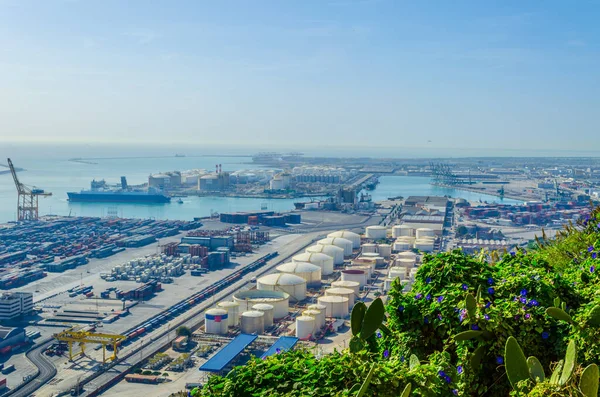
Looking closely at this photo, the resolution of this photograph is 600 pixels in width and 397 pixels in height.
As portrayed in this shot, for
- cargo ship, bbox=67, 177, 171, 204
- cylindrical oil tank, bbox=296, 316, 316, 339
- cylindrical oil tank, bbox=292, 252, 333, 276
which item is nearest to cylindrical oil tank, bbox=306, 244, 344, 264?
cylindrical oil tank, bbox=292, 252, 333, 276

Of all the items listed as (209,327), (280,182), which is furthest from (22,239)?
(280,182)

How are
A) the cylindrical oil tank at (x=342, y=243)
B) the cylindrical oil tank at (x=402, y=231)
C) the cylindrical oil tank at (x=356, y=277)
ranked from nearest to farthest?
the cylindrical oil tank at (x=356, y=277) < the cylindrical oil tank at (x=342, y=243) < the cylindrical oil tank at (x=402, y=231)

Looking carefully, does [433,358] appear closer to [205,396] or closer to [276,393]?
[276,393]

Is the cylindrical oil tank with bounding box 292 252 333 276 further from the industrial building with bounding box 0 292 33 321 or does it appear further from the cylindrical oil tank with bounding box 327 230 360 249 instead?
the industrial building with bounding box 0 292 33 321

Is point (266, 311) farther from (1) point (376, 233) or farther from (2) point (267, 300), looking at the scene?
(1) point (376, 233)

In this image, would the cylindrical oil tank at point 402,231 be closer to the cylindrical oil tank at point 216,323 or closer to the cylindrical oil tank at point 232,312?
the cylindrical oil tank at point 232,312

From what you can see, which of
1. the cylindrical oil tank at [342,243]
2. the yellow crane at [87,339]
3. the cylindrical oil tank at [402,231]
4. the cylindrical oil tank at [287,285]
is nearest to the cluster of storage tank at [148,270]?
the cylindrical oil tank at [287,285]
